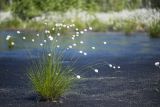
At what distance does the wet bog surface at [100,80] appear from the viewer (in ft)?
25.6

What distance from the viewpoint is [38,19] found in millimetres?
27156

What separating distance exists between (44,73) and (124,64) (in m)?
5.18

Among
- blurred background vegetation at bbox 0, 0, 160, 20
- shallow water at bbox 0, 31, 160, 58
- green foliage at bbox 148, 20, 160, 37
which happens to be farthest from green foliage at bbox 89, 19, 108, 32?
Result: shallow water at bbox 0, 31, 160, 58

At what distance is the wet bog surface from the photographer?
7.81 meters

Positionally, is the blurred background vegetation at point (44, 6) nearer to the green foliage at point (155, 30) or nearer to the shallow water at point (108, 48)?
the green foliage at point (155, 30)

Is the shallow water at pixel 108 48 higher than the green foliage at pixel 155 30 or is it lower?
lower

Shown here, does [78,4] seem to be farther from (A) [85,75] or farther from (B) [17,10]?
(A) [85,75]

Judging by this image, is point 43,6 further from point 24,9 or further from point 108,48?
point 108,48

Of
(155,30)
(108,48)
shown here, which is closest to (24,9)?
(155,30)

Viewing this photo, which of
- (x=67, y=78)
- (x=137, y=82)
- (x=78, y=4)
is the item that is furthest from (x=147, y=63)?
(x=78, y=4)

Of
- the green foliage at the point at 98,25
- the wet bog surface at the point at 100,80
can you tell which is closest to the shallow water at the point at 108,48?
the wet bog surface at the point at 100,80

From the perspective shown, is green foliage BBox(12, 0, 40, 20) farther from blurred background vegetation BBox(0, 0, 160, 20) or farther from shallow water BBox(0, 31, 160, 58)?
shallow water BBox(0, 31, 160, 58)

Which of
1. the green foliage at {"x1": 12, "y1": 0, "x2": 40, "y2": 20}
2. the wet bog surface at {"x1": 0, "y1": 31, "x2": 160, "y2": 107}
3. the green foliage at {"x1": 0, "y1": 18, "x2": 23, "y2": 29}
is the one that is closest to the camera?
the wet bog surface at {"x1": 0, "y1": 31, "x2": 160, "y2": 107}

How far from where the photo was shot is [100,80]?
986 cm
